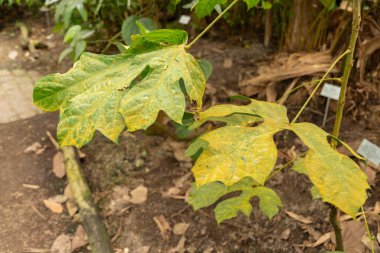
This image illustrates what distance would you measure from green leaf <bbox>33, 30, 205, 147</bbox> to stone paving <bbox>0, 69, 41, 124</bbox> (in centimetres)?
173

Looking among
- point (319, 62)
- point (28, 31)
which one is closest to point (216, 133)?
point (319, 62)

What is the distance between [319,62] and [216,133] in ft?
4.76

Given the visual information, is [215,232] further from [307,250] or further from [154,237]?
[307,250]

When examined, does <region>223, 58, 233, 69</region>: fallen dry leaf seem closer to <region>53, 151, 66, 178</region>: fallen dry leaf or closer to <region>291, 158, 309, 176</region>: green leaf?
<region>53, 151, 66, 178</region>: fallen dry leaf

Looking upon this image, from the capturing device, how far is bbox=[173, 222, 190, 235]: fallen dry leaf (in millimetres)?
1753

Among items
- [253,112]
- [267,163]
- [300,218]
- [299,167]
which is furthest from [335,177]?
[300,218]

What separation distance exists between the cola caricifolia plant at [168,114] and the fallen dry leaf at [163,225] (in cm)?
97

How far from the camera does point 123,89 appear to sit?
0.85 metres

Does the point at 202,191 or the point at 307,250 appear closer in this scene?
the point at 202,191

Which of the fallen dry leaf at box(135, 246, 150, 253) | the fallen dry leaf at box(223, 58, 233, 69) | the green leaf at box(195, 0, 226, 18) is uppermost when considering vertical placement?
the green leaf at box(195, 0, 226, 18)

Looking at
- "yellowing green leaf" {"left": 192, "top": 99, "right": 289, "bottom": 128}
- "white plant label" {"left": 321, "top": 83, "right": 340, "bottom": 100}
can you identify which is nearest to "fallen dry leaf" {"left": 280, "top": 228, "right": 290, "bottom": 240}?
"white plant label" {"left": 321, "top": 83, "right": 340, "bottom": 100}

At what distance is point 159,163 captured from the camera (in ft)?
6.81

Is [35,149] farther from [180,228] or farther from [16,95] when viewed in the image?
[180,228]

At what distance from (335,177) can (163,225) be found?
1150mm
